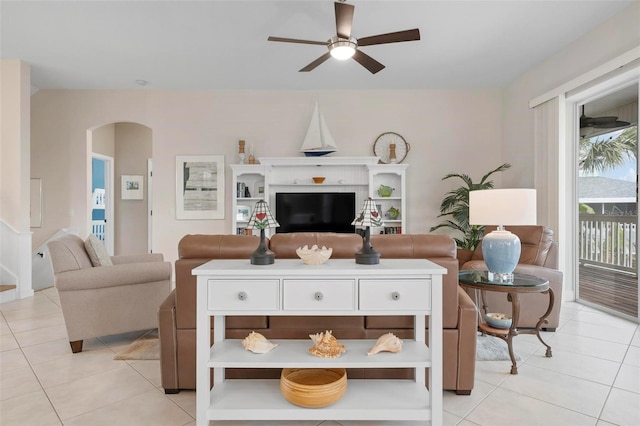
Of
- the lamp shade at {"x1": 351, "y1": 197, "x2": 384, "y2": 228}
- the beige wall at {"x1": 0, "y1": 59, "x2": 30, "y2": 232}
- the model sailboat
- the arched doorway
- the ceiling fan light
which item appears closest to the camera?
the lamp shade at {"x1": 351, "y1": 197, "x2": 384, "y2": 228}

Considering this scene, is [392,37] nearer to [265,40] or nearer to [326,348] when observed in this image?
[265,40]

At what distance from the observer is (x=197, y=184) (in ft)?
17.8

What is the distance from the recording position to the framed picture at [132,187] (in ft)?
21.8

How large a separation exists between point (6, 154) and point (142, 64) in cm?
206

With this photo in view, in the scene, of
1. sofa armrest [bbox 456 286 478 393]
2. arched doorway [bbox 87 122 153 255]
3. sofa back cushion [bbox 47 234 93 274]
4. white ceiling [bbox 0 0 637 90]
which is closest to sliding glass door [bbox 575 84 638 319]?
white ceiling [bbox 0 0 637 90]

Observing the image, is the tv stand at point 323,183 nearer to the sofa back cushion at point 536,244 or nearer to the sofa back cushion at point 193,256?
the sofa back cushion at point 536,244

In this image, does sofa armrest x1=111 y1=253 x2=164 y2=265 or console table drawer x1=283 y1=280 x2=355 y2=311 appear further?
sofa armrest x1=111 y1=253 x2=164 y2=265

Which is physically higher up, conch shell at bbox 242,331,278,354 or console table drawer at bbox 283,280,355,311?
console table drawer at bbox 283,280,355,311

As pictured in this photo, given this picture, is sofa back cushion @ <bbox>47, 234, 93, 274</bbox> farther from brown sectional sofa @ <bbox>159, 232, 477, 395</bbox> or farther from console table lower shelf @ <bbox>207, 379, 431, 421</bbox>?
console table lower shelf @ <bbox>207, 379, 431, 421</bbox>

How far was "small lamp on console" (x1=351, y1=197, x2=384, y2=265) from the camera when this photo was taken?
1790 millimetres

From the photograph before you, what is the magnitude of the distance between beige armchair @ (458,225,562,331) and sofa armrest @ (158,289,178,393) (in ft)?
8.38

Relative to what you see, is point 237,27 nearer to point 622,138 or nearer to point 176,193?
point 176,193

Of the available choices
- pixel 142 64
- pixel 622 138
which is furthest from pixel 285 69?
pixel 622 138

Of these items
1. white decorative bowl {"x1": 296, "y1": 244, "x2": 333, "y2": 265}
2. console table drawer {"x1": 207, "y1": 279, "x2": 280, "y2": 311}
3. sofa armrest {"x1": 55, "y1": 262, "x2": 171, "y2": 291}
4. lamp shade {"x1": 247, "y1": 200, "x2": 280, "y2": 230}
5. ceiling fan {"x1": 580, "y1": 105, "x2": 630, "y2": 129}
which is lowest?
sofa armrest {"x1": 55, "y1": 262, "x2": 171, "y2": 291}
